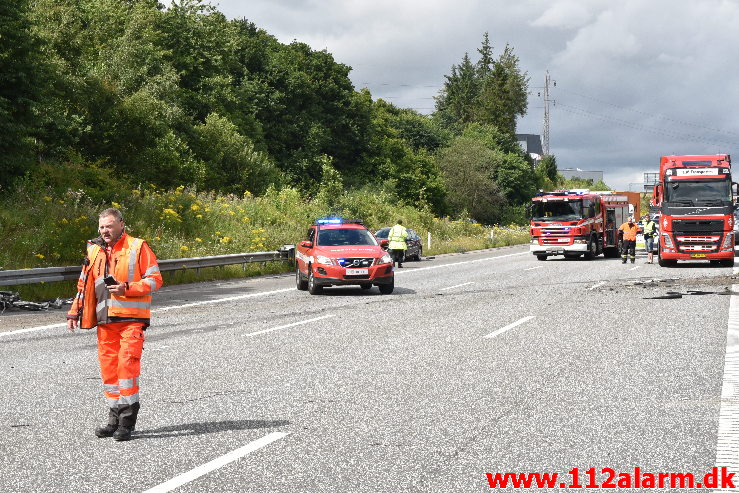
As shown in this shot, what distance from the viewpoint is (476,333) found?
13070mm

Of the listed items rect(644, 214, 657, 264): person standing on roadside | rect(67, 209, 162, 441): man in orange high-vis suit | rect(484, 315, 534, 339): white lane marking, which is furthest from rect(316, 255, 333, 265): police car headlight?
rect(644, 214, 657, 264): person standing on roadside

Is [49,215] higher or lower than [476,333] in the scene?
higher

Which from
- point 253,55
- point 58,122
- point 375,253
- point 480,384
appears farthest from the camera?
point 253,55

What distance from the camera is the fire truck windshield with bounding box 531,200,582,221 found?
38750 mm

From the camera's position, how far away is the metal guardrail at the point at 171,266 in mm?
16875

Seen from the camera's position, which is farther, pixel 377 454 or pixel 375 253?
pixel 375 253

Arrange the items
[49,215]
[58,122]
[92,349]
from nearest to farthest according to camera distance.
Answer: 1. [92,349]
2. [49,215]
3. [58,122]

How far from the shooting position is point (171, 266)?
2270 centimetres

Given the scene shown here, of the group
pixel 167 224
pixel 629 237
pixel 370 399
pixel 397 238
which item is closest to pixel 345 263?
pixel 167 224

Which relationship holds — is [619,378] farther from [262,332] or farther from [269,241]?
[269,241]

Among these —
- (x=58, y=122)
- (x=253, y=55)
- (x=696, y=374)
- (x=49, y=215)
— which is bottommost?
(x=696, y=374)

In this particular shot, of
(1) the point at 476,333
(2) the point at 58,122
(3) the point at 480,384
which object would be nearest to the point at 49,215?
(2) the point at 58,122

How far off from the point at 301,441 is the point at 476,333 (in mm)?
7009

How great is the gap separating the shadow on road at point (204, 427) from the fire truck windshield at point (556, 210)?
1296 inches
